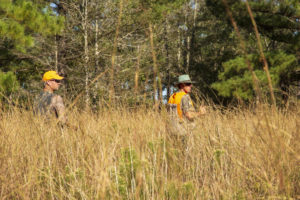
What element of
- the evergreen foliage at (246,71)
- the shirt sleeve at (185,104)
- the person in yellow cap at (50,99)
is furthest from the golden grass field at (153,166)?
the evergreen foliage at (246,71)

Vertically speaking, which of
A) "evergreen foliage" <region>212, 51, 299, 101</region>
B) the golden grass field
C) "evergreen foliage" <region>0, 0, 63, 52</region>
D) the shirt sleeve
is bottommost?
the golden grass field

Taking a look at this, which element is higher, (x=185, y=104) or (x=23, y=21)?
(x=23, y=21)

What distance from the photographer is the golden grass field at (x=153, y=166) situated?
177 centimetres

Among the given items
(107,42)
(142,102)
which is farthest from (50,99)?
(107,42)

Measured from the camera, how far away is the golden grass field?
1.77 meters

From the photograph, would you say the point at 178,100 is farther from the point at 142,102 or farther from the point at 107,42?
the point at 107,42

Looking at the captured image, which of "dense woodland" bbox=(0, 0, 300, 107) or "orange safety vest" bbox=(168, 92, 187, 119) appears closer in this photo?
"orange safety vest" bbox=(168, 92, 187, 119)

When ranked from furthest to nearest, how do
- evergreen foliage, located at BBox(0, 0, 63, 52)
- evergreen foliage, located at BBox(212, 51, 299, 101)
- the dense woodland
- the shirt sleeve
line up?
evergreen foliage, located at BBox(212, 51, 299, 101) < the dense woodland < evergreen foliage, located at BBox(0, 0, 63, 52) < the shirt sleeve

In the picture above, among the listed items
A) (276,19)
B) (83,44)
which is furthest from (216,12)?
(83,44)

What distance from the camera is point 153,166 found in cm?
213

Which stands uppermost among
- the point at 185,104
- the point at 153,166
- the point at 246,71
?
the point at 246,71

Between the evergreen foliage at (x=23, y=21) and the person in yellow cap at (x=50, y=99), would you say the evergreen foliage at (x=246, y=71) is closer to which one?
the evergreen foliage at (x=23, y=21)

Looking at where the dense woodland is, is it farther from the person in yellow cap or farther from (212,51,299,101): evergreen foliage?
the person in yellow cap

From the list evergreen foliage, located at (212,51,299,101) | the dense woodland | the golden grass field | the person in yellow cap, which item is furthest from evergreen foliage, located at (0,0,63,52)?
the golden grass field
